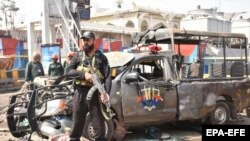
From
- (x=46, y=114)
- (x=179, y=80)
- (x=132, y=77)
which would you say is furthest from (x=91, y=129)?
(x=179, y=80)

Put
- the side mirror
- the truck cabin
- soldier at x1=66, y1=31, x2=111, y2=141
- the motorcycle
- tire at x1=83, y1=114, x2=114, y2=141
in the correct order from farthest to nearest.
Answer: the truck cabin, the side mirror, tire at x1=83, y1=114, x2=114, y2=141, the motorcycle, soldier at x1=66, y1=31, x2=111, y2=141

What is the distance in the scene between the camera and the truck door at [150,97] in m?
6.84

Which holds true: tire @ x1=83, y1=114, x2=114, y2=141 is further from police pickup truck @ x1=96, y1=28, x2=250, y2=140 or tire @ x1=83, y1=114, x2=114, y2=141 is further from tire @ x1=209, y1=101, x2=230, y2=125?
tire @ x1=209, y1=101, x2=230, y2=125

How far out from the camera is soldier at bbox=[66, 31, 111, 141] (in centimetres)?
504

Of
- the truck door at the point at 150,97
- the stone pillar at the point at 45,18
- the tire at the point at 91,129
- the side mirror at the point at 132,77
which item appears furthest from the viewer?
the stone pillar at the point at 45,18

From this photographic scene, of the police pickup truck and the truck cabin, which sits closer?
the police pickup truck

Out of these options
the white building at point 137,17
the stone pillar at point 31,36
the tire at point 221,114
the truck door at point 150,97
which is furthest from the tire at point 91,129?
the white building at point 137,17

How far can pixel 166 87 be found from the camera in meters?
7.23

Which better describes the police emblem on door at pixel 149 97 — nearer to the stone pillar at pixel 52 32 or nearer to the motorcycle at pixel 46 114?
the motorcycle at pixel 46 114

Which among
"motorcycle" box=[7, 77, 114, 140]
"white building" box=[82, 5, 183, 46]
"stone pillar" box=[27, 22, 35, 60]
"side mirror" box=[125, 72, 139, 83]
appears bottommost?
"motorcycle" box=[7, 77, 114, 140]

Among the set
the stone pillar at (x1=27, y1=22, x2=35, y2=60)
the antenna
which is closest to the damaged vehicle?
the stone pillar at (x1=27, y1=22, x2=35, y2=60)

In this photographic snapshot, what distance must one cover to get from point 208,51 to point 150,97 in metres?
2.74

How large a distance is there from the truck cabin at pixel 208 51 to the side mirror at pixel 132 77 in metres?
1.29

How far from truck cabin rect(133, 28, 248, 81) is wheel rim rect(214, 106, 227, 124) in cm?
68
